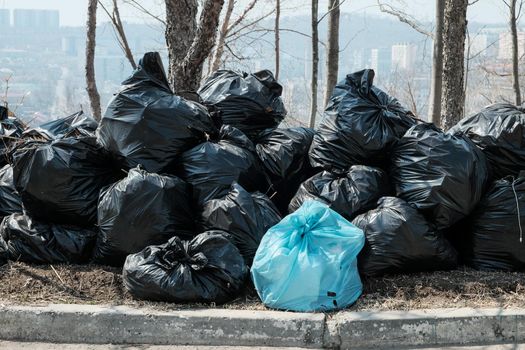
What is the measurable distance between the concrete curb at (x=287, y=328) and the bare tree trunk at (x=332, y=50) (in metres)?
5.99

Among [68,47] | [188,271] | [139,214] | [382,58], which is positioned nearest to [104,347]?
[188,271]

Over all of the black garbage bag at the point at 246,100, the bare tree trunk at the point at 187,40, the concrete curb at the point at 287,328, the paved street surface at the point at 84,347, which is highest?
the bare tree trunk at the point at 187,40

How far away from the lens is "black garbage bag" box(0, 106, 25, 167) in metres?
4.75

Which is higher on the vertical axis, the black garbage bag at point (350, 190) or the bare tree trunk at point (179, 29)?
the bare tree trunk at point (179, 29)

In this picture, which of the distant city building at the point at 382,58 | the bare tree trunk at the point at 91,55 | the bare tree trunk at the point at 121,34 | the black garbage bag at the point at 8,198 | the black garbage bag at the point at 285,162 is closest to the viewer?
the black garbage bag at the point at 285,162

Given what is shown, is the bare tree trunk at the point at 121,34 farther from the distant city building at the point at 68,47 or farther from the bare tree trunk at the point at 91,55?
the distant city building at the point at 68,47

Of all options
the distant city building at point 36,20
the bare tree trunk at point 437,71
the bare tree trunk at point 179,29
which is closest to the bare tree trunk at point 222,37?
the bare tree trunk at point 437,71

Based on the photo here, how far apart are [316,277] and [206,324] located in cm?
61

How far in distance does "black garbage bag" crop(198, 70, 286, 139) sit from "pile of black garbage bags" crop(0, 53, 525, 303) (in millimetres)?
12

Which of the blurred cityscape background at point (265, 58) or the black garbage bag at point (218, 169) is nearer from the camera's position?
the black garbage bag at point (218, 169)

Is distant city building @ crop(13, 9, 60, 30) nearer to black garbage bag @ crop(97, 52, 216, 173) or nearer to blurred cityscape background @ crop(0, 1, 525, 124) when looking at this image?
blurred cityscape background @ crop(0, 1, 525, 124)

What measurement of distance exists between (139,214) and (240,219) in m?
0.60

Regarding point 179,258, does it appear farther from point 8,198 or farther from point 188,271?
point 8,198

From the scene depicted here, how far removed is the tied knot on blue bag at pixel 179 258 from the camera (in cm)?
349
